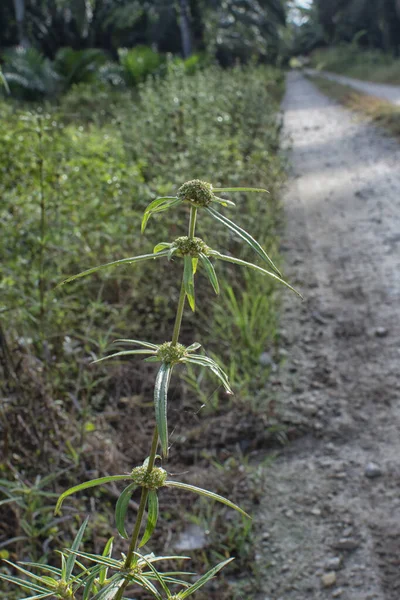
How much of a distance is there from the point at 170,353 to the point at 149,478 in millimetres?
197

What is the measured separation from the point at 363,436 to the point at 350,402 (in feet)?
0.85

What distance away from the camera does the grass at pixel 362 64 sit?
22.8 m

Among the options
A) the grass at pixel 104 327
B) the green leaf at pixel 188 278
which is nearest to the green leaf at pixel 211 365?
the green leaf at pixel 188 278

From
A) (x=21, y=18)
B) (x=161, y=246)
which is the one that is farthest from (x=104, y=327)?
(x=21, y=18)

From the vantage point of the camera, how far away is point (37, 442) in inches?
98.7

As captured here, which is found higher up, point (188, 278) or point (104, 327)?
point (188, 278)

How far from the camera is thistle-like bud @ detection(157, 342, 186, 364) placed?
1.04m

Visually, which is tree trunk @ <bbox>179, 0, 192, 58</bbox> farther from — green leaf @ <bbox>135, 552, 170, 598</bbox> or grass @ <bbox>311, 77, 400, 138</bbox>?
green leaf @ <bbox>135, 552, 170, 598</bbox>

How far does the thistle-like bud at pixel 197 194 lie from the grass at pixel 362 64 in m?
20.1

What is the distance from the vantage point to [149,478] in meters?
1.06

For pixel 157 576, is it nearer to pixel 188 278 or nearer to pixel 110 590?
pixel 110 590

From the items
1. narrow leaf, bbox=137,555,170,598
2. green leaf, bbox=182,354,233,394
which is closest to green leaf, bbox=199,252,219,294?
green leaf, bbox=182,354,233,394

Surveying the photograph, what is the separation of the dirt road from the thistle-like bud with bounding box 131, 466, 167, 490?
1352mm

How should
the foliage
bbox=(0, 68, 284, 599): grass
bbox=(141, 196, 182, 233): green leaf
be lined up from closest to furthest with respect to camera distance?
1. bbox=(141, 196, 182, 233): green leaf
2. bbox=(0, 68, 284, 599): grass
3. the foliage
